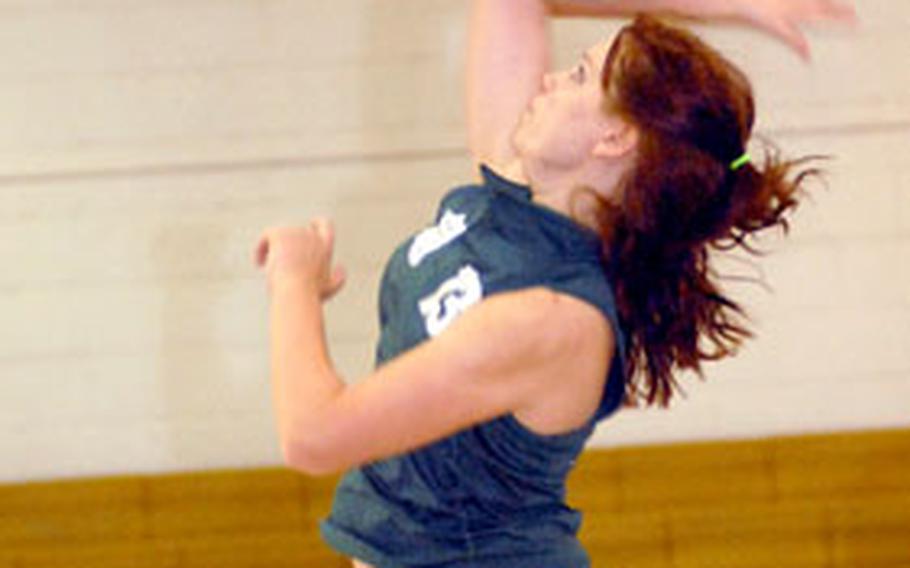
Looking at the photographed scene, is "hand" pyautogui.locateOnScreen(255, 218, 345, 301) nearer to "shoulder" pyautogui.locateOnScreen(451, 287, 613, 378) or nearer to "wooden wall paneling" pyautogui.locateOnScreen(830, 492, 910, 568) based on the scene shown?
"shoulder" pyautogui.locateOnScreen(451, 287, 613, 378)

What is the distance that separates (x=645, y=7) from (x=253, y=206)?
122 centimetres

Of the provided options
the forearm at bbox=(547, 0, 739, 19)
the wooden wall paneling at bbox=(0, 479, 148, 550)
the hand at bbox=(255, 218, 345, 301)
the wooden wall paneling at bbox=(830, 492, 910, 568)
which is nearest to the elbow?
the hand at bbox=(255, 218, 345, 301)

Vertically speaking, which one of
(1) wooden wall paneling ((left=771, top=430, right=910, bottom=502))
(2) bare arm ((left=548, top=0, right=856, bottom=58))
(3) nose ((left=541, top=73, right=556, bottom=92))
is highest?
(2) bare arm ((left=548, top=0, right=856, bottom=58))

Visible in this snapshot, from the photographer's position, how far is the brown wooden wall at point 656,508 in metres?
2.76

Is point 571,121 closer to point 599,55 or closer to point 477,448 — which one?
point 599,55

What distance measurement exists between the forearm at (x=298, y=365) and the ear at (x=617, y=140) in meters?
0.32

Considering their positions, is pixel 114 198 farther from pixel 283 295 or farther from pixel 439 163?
pixel 283 295

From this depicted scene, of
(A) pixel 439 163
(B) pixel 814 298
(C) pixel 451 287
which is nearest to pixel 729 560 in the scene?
(B) pixel 814 298

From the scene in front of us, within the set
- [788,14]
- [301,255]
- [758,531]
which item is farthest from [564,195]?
[758,531]

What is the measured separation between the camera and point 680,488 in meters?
2.77

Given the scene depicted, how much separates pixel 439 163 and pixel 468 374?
4.79 feet

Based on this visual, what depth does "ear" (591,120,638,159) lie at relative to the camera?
1.41 m

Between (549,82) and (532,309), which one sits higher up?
(549,82)

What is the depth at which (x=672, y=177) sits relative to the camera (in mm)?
1405
